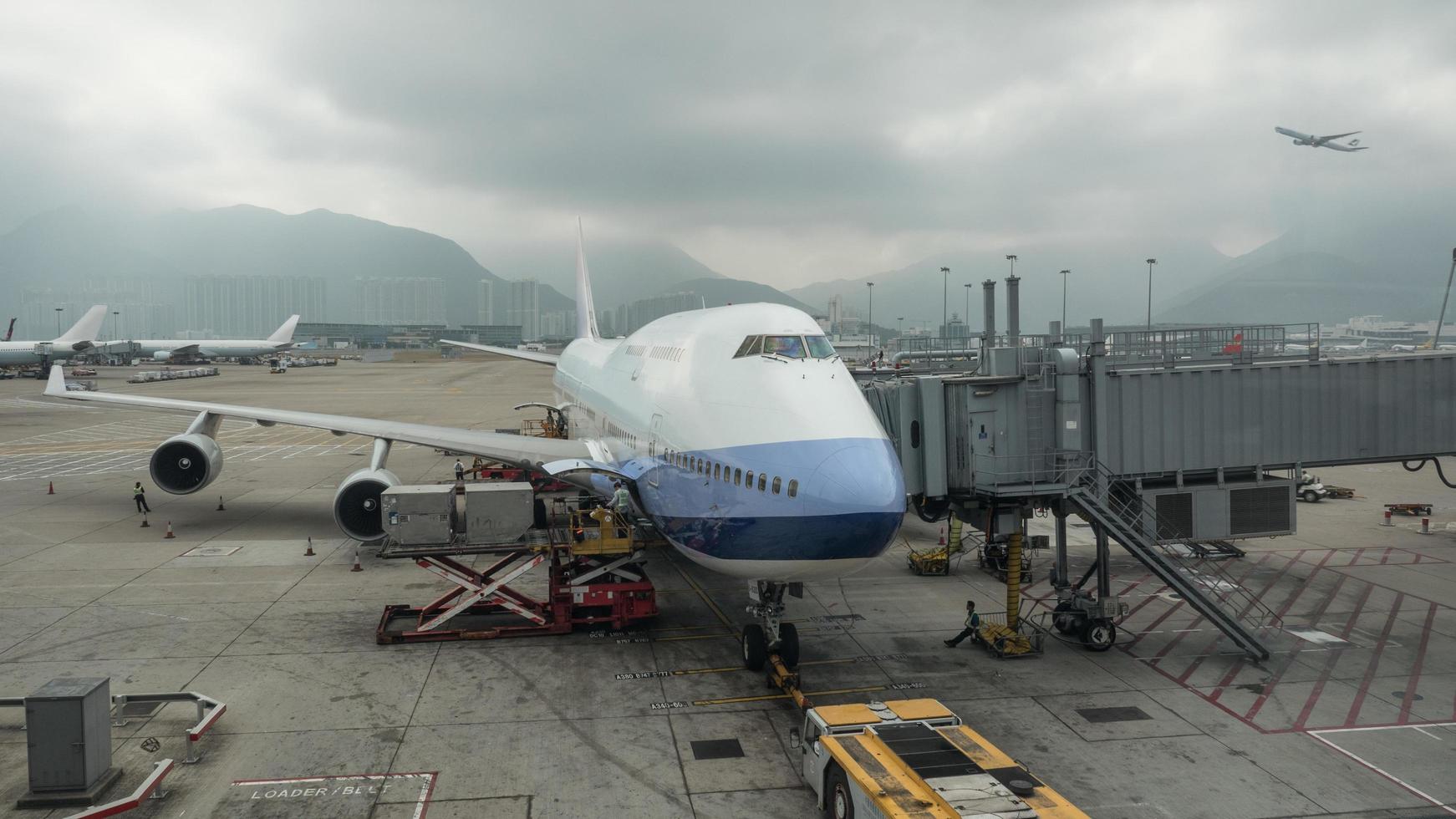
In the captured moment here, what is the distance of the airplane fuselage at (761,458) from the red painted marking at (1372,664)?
355 inches

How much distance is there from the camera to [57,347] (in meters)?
109

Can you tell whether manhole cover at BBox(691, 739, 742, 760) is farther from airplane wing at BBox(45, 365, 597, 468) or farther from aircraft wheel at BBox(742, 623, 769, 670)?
airplane wing at BBox(45, 365, 597, 468)

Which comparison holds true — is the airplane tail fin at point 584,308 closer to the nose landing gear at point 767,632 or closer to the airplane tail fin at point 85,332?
the nose landing gear at point 767,632

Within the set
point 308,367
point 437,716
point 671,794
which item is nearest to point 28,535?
point 437,716

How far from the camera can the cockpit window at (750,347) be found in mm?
15961

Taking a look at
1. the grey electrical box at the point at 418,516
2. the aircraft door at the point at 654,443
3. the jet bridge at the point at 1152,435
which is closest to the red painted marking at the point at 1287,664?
the jet bridge at the point at 1152,435

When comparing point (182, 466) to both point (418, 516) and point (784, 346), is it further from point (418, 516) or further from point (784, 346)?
point (784, 346)

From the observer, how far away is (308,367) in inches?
5773

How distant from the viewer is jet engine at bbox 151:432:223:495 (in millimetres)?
29484

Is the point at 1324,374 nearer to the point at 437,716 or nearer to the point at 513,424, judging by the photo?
the point at 437,716

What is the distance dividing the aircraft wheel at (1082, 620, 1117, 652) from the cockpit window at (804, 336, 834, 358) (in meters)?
8.38

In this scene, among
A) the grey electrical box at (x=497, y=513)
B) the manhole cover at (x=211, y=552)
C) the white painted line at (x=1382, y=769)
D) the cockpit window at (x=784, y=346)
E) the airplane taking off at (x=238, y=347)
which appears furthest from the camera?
the airplane taking off at (x=238, y=347)

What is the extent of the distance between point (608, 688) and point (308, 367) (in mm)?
148022

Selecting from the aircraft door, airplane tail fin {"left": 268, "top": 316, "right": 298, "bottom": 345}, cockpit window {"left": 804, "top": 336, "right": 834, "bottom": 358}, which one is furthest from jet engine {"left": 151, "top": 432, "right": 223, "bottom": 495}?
airplane tail fin {"left": 268, "top": 316, "right": 298, "bottom": 345}
